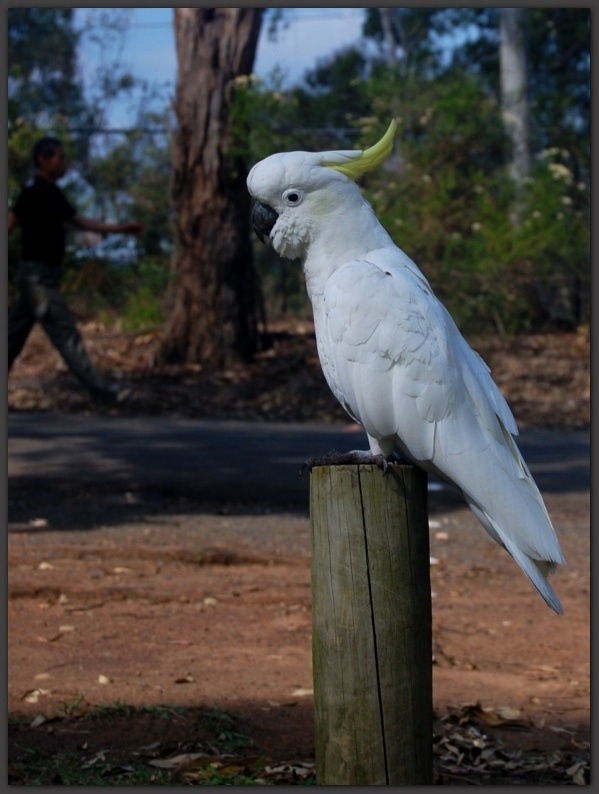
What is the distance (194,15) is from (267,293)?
415 centimetres

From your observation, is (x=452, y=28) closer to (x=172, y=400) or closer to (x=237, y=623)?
(x=172, y=400)

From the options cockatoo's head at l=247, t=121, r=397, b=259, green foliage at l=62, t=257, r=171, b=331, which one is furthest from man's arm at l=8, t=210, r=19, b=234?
cockatoo's head at l=247, t=121, r=397, b=259

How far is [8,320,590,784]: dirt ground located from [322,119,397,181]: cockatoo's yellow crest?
1.82 meters

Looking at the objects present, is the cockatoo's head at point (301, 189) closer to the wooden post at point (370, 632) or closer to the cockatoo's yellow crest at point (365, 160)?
the cockatoo's yellow crest at point (365, 160)

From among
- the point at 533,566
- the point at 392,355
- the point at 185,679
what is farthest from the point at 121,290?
the point at 533,566

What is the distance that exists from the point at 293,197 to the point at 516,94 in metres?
10.5

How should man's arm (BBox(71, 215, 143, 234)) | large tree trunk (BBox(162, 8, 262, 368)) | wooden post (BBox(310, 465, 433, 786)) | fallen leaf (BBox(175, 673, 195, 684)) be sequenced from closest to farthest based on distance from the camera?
1. wooden post (BBox(310, 465, 433, 786))
2. fallen leaf (BBox(175, 673, 195, 684))
3. man's arm (BBox(71, 215, 143, 234))
4. large tree trunk (BBox(162, 8, 262, 368))

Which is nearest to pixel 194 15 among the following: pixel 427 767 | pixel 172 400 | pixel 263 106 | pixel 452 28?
pixel 263 106

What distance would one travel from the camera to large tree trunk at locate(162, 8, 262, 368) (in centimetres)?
1020

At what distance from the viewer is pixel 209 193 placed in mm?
10266

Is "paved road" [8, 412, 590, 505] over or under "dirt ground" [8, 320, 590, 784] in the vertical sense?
over

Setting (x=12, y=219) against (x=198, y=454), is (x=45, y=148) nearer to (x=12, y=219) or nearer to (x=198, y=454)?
(x=12, y=219)

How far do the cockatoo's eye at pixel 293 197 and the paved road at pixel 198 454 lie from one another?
3611 millimetres

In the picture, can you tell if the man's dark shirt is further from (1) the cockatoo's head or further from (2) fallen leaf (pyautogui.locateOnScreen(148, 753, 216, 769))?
(2) fallen leaf (pyautogui.locateOnScreen(148, 753, 216, 769))
